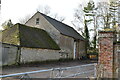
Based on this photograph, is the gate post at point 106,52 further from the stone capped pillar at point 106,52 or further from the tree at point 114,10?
the tree at point 114,10

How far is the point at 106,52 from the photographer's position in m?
6.57

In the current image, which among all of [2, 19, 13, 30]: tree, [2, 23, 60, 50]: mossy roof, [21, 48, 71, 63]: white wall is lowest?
[21, 48, 71, 63]: white wall

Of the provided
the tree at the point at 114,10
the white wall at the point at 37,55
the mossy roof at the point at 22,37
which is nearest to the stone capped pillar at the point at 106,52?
the mossy roof at the point at 22,37

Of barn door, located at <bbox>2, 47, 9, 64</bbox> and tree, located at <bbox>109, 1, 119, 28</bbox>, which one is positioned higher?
tree, located at <bbox>109, 1, 119, 28</bbox>

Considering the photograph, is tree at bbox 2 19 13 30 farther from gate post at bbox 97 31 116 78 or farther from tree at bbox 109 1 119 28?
gate post at bbox 97 31 116 78

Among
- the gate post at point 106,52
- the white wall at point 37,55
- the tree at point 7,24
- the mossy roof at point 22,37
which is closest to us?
the gate post at point 106,52

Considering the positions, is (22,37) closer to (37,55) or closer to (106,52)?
(37,55)

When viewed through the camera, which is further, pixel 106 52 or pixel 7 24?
pixel 7 24

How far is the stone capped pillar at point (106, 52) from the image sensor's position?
651 centimetres

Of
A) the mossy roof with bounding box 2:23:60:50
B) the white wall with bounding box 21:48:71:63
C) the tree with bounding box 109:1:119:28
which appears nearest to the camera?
the white wall with bounding box 21:48:71:63

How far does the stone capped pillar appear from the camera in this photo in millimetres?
6508

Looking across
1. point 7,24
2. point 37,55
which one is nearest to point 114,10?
point 37,55

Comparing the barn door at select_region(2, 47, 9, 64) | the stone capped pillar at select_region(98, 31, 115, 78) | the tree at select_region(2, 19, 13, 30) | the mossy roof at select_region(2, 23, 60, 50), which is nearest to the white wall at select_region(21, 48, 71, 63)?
the mossy roof at select_region(2, 23, 60, 50)

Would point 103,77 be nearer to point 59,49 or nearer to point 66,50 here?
point 59,49
